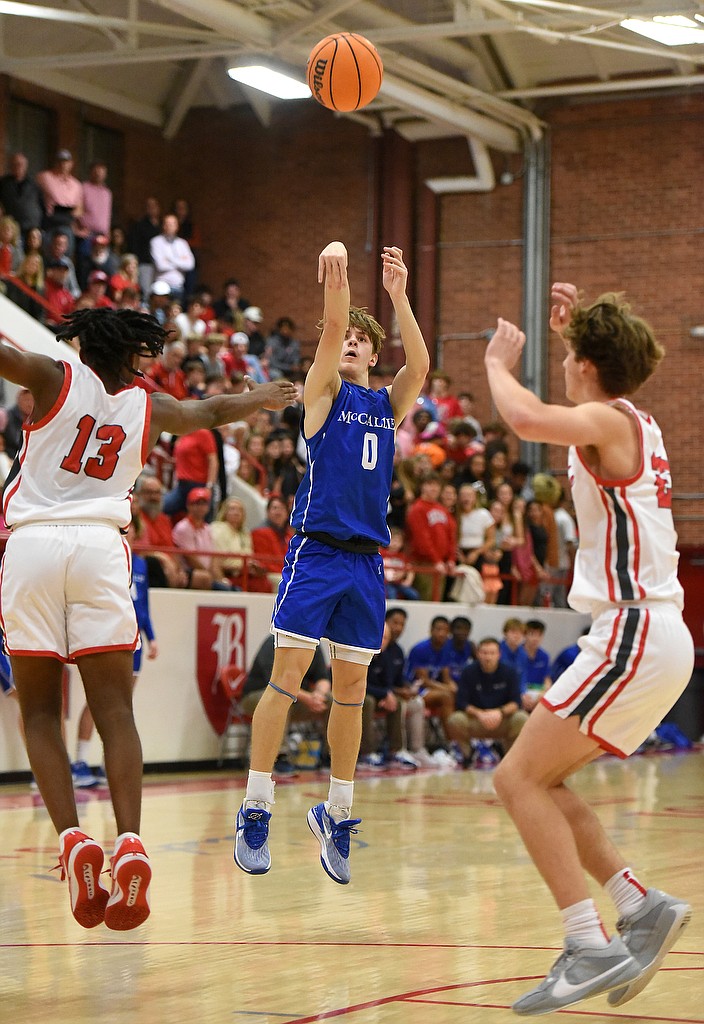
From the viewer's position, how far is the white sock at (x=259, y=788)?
5.39 m

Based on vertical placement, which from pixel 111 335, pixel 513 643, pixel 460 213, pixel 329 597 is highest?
pixel 460 213

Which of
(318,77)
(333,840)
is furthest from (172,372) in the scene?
(333,840)

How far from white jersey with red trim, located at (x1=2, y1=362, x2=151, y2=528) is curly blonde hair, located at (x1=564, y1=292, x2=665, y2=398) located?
4.88 ft

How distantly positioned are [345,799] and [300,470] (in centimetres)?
956

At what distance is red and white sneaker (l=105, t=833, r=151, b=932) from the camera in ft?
13.4

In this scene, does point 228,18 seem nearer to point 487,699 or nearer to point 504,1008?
point 487,699

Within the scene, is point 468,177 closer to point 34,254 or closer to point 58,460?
point 34,254

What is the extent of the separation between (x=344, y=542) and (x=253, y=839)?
3.90 feet

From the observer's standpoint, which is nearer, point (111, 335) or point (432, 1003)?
point (432, 1003)

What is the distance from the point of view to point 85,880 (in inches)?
163

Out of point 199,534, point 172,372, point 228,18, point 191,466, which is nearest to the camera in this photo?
point 199,534

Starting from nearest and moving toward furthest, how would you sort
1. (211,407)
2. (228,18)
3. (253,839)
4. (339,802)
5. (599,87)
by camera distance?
(211,407) < (253,839) < (339,802) < (228,18) < (599,87)

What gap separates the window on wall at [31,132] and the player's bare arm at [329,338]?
15.3 m

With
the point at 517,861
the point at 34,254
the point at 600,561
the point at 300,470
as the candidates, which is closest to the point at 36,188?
the point at 34,254
